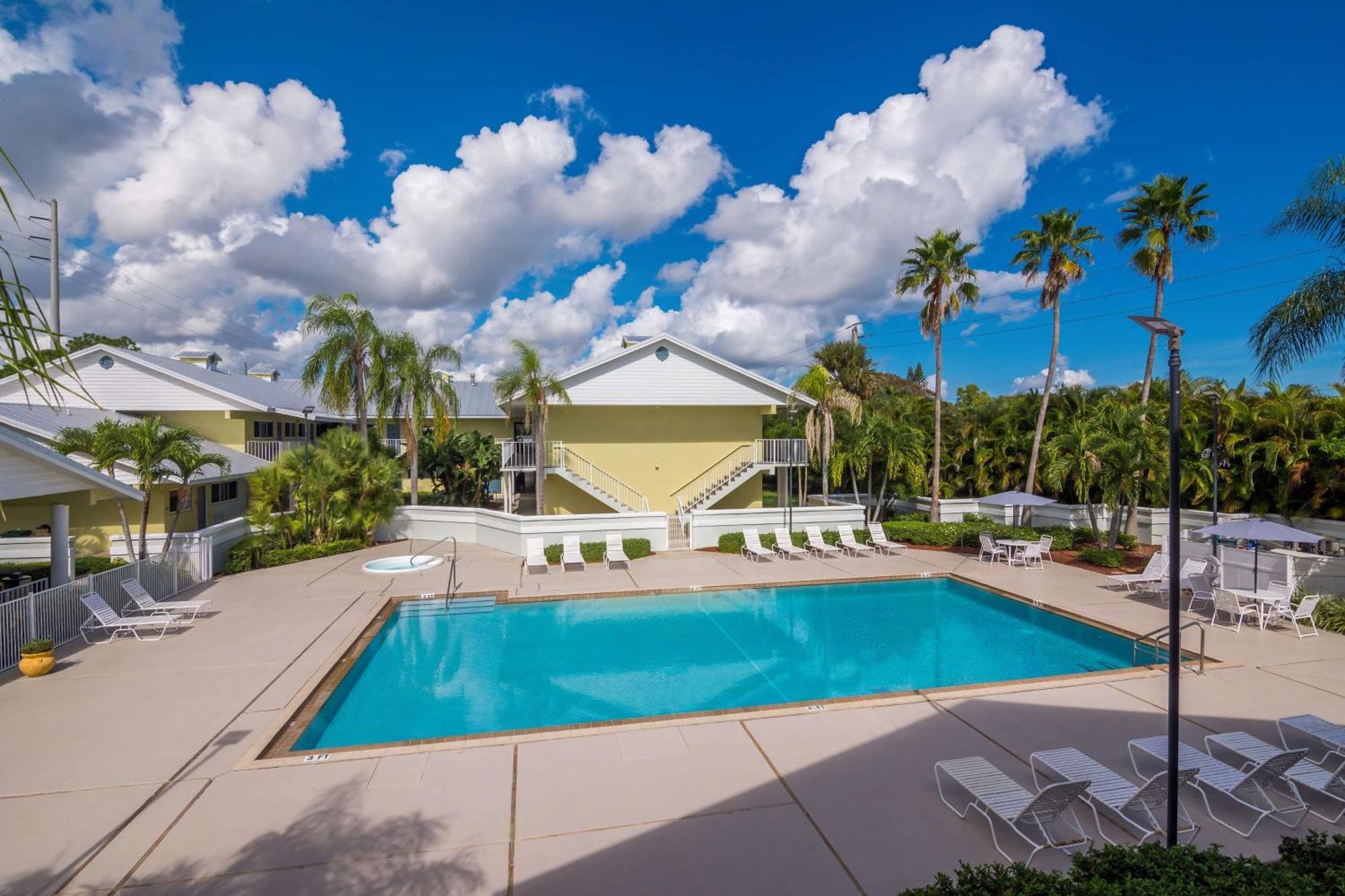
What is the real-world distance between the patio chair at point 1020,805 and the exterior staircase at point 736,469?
16410mm

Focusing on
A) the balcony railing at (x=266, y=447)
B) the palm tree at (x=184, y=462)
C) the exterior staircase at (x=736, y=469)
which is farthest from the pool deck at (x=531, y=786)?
the balcony railing at (x=266, y=447)

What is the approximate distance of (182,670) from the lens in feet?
34.8

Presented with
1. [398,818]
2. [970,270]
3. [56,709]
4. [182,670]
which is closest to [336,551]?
Answer: [182,670]

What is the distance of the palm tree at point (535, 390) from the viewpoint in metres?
20.8

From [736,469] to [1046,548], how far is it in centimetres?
1026

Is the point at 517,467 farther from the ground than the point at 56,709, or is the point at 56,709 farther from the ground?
the point at 517,467

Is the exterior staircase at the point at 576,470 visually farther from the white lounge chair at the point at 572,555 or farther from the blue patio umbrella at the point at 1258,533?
the blue patio umbrella at the point at 1258,533

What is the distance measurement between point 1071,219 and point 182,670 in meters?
26.2

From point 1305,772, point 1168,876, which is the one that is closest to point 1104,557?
point 1305,772

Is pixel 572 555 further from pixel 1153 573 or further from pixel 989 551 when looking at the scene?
pixel 1153 573

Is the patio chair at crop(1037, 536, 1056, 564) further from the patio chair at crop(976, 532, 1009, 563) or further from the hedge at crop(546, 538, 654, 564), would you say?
the hedge at crop(546, 538, 654, 564)

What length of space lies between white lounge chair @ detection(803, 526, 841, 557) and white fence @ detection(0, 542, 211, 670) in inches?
675

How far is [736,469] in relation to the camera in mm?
24438

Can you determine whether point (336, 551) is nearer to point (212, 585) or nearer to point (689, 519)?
point (212, 585)
